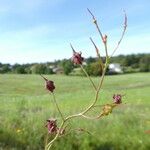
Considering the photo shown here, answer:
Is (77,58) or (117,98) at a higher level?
(77,58)

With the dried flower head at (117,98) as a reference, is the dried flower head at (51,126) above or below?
below

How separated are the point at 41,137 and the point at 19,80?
5195 centimetres

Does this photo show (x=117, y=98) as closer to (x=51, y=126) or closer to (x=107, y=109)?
(x=107, y=109)

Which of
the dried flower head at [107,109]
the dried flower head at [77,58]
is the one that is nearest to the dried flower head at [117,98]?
the dried flower head at [107,109]

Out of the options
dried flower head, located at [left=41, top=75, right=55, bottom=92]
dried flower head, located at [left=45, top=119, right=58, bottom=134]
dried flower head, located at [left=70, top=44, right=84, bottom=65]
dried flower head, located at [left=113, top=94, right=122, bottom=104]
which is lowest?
dried flower head, located at [left=45, top=119, right=58, bottom=134]

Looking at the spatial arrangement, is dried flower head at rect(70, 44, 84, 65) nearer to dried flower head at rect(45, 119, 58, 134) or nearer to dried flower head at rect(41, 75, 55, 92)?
dried flower head at rect(41, 75, 55, 92)

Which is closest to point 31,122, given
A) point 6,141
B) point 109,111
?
point 6,141

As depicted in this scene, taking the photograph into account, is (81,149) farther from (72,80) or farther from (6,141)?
(72,80)

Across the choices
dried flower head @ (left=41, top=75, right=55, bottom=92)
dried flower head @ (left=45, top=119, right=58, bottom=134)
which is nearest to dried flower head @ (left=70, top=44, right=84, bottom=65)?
dried flower head @ (left=41, top=75, right=55, bottom=92)

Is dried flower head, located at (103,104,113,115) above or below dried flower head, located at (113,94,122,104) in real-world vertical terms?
below

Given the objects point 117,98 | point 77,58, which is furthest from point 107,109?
point 77,58

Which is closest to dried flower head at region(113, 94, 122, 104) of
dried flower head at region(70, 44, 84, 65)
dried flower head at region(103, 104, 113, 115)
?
dried flower head at region(103, 104, 113, 115)

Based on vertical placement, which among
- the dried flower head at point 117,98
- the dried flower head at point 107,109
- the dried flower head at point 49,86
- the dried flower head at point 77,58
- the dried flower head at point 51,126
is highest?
the dried flower head at point 77,58

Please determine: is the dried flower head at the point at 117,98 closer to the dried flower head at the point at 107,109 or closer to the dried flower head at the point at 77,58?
the dried flower head at the point at 107,109
